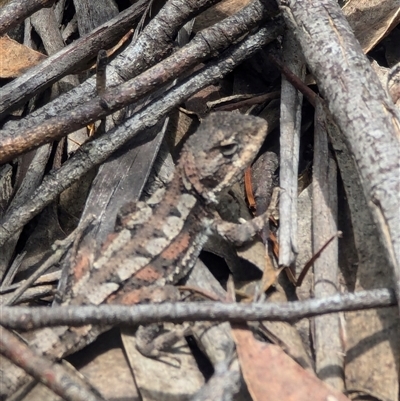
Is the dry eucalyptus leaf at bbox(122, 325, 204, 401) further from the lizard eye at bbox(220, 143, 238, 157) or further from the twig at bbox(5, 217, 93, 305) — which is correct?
the lizard eye at bbox(220, 143, 238, 157)

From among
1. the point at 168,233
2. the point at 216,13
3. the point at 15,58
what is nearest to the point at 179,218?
the point at 168,233

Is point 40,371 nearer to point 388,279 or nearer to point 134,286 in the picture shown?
point 134,286

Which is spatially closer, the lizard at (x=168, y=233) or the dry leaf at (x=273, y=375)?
the dry leaf at (x=273, y=375)

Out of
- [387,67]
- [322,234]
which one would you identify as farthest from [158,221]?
[387,67]

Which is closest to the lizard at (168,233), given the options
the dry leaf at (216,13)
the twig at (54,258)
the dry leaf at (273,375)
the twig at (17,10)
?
the twig at (54,258)

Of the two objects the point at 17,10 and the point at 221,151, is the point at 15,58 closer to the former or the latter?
the point at 17,10

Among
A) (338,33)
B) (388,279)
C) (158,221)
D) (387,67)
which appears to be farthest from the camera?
(387,67)

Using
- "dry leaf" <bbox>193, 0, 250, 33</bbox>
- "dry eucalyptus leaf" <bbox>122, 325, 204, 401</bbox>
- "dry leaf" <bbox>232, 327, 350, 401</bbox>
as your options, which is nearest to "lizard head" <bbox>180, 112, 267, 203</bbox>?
"dry leaf" <bbox>193, 0, 250, 33</bbox>

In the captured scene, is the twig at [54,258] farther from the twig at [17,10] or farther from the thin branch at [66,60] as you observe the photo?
the twig at [17,10]
